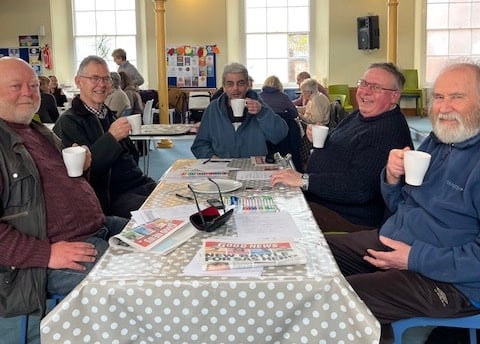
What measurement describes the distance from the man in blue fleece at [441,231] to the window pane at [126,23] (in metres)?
10.7

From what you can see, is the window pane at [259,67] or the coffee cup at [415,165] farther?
the window pane at [259,67]

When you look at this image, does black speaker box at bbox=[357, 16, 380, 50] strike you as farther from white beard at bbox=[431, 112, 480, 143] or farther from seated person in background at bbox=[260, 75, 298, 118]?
white beard at bbox=[431, 112, 480, 143]

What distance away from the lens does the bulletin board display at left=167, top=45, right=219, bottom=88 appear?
11523 millimetres

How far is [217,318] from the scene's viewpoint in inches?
48.7

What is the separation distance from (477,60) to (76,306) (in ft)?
5.02

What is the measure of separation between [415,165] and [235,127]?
1.72 metres

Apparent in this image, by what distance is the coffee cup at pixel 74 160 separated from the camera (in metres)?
1.90

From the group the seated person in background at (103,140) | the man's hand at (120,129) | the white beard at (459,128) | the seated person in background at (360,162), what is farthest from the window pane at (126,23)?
the white beard at (459,128)

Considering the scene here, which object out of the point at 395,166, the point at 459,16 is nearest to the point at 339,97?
the point at 459,16

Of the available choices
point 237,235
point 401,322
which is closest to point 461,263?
point 401,322

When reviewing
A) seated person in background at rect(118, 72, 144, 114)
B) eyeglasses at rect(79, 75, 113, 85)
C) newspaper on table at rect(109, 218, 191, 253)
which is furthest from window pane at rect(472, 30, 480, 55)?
newspaper on table at rect(109, 218, 191, 253)

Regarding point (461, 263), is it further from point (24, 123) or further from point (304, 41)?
point (304, 41)

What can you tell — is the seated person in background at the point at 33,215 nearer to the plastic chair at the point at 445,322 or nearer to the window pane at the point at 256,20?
the plastic chair at the point at 445,322

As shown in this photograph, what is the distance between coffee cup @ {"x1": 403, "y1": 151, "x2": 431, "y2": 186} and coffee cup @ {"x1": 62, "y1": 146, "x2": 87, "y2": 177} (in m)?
1.11
